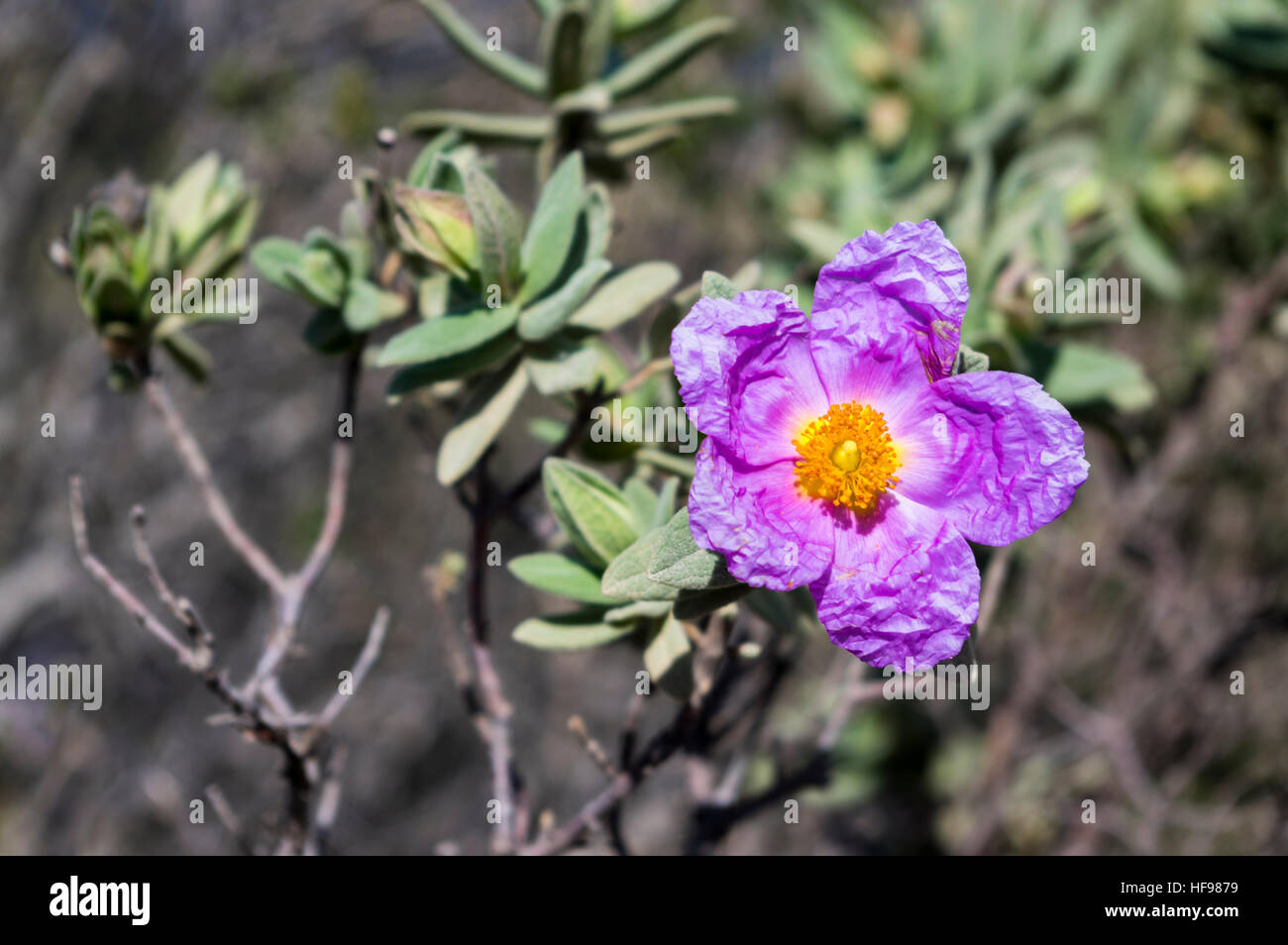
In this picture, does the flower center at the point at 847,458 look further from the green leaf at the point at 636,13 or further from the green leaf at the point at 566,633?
the green leaf at the point at 636,13

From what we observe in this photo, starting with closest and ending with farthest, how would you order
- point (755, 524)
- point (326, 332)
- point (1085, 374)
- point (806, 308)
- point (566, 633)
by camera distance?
1. point (755, 524)
2. point (566, 633)
3. point (326, 332)
4. point (1085, 374)
5. point (806, 308)

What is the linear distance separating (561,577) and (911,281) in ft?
2.20

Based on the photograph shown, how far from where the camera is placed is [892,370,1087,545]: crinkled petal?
1241 mm

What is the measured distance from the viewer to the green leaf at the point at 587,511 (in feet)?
4.80

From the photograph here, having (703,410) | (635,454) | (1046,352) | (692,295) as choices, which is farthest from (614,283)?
(1046,352)

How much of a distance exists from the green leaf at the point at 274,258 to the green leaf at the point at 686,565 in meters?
0.87

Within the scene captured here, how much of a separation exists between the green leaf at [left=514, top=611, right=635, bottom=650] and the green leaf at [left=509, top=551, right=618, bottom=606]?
1.7 inches

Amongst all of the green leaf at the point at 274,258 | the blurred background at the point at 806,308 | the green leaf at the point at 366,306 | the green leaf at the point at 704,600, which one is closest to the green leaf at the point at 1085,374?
the blurred background at the point at 806,308

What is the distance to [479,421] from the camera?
1.63 m

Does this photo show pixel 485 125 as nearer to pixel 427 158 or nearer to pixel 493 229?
pixel 427 158

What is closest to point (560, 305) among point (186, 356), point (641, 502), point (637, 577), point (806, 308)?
point (641, 502)

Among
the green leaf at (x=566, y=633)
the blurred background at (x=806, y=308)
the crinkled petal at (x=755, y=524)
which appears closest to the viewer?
the crinkled petal at (x=755, y=524)
